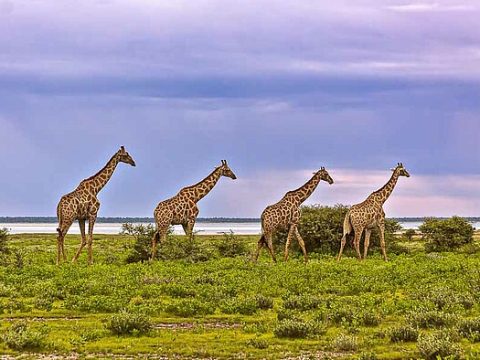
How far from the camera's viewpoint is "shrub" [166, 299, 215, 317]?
1886 cm

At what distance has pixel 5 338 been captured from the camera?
1487 centimetres

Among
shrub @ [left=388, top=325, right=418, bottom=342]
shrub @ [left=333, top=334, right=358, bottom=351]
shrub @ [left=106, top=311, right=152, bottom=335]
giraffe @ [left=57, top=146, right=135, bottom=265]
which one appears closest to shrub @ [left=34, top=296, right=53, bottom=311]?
shrub @ [left=106, top=311, right=152, bottom=335]

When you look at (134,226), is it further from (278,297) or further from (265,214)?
(278,297)

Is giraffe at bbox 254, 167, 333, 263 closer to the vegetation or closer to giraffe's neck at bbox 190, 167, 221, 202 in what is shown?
the vegetation

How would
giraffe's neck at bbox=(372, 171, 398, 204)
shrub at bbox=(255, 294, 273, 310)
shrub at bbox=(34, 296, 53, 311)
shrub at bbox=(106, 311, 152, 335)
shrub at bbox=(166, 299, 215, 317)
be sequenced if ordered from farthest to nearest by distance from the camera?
1. giraffe's neck at bbox=(372, 171, 398, 204)
2. shrub at bbox=(255, 294, 273, 310)
3. shrub at bbox=(34, 296, 53, 311)
4. shrub at bbox=(166, 299, 215, 317)
5. shrub at bbox=(106, 311, 152, 335)

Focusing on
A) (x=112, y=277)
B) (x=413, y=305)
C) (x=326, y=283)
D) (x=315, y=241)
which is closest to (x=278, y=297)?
(x=326, y=283)

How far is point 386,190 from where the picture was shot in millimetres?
36781

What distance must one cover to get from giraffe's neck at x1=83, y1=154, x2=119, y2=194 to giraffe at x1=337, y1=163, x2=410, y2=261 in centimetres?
1063

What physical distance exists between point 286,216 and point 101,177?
8.13m

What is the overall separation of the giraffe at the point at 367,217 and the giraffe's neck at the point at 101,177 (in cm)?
1063

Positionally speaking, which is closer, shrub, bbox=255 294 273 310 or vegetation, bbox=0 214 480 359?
vegetation, bbox=0 214 480 359

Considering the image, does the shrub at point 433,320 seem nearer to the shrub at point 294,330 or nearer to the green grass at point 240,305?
the green grass at point 240,305

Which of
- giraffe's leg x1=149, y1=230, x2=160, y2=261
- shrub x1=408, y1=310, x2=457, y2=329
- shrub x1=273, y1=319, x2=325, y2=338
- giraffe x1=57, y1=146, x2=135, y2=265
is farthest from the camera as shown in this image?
giraffe's leg x1=149, y1=230, x2=160, y2=261

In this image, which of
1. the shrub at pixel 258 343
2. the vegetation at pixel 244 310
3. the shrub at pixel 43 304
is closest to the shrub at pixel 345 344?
the vegetation at pixel 244 310
